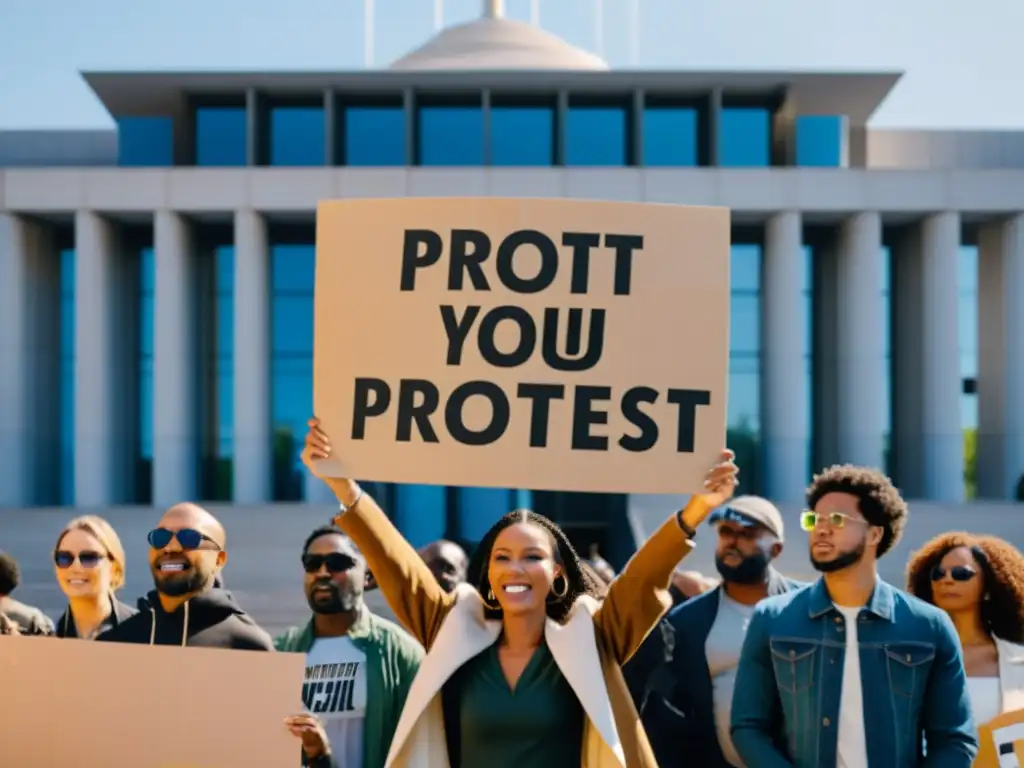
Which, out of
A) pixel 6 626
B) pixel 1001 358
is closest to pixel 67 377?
pixel 1001 358

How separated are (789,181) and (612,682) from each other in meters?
24.0

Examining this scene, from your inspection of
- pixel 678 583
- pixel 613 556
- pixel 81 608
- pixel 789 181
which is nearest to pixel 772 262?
pixel 789 181

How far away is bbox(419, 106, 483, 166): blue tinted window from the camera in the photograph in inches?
1077

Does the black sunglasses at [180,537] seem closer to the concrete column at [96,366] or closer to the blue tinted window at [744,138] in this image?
the concrete column at [96,366]

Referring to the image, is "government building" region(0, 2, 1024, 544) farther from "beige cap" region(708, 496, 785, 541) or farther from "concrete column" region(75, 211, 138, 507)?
"beige cap" region(708, 496, 785, 541)

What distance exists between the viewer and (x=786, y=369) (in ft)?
85.6

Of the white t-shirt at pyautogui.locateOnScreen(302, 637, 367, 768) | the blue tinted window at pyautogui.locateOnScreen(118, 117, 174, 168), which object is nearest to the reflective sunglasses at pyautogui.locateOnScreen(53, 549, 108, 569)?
the white t-shirt at pyautogui.locateOnScreen(302, 637, 367, 768)

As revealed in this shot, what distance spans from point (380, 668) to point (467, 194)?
860 inches

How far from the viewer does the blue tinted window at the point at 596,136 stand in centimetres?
2739

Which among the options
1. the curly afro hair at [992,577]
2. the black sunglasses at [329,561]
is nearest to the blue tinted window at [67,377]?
the black sunglasses at [329,561]

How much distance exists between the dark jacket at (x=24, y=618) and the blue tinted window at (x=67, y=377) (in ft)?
76.7

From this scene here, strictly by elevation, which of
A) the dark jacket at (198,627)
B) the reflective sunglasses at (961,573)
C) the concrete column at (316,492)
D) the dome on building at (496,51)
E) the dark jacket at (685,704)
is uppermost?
the dome on building at (496,51)

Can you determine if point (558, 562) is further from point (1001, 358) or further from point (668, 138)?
point (1001, 358)

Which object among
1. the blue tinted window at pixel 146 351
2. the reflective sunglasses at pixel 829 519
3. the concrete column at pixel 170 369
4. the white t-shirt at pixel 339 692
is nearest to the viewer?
Result: the reflective sunglasses at pixel 829 519
